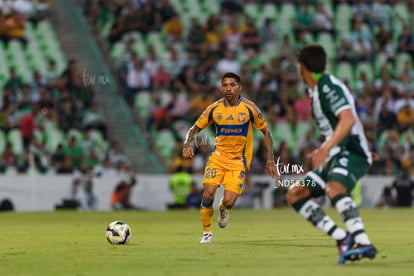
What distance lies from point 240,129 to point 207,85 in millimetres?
13755

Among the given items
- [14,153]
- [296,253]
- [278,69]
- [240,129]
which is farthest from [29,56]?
[296,253]

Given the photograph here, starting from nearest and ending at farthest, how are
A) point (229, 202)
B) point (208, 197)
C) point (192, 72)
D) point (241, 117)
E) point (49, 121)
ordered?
point (208, 197)
point (229, 202)
point (241, 117)
point (49, 121)
point (192, 72)

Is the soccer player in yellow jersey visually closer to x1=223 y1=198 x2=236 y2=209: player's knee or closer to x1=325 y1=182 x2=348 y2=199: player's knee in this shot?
x1=223 y1=198 x2=236 y2=209: player's knee

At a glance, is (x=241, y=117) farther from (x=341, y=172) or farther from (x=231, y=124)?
(x=341, y=172)

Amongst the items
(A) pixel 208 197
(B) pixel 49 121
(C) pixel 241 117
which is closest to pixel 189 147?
(A) pixel 208 197

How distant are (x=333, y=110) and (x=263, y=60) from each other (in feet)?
67.5

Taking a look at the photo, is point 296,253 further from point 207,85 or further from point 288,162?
point 207,85

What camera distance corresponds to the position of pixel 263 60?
30562 millimetres

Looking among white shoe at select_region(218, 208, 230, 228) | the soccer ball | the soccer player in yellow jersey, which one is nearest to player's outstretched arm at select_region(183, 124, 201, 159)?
the soccer player in yellow jersey

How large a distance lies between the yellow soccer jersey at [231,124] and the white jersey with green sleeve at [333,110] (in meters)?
4.27

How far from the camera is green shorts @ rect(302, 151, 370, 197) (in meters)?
10.2

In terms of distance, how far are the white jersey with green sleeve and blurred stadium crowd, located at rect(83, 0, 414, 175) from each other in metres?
15.6

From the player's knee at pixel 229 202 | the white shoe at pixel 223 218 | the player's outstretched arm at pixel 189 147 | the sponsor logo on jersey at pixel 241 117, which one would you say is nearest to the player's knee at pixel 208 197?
the player's knee at pixel 229 202

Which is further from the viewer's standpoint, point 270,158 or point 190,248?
point 270,158
